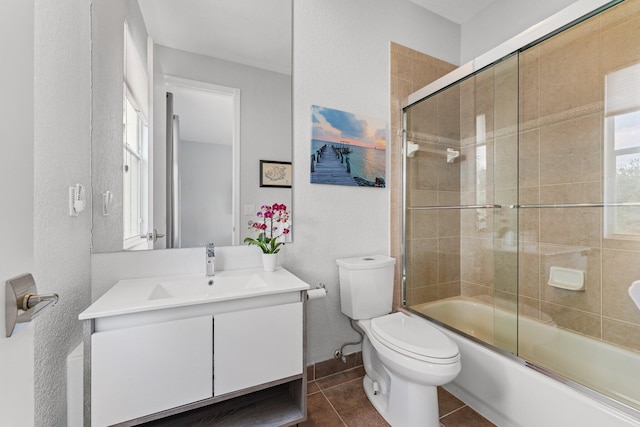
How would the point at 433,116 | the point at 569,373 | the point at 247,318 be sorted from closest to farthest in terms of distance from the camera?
the point at 247,318, the point at 569,373, the point at 433,116

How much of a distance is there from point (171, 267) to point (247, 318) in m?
0.58

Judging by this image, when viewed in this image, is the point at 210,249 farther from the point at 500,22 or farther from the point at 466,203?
the point at 500,22

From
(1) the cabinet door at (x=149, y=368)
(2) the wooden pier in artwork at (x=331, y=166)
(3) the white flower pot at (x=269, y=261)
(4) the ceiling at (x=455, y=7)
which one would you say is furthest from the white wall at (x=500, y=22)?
(1) the cabinet door at (x=149, y=368)

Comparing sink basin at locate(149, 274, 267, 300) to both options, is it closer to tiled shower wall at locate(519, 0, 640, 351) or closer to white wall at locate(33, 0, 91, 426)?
white wall at locate(33, 0, 91, 426)

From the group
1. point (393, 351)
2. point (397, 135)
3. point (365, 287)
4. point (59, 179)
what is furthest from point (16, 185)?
point (397, 135)

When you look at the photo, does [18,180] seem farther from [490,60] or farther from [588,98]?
[588,98]

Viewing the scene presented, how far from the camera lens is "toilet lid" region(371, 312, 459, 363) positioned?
4.14 feet

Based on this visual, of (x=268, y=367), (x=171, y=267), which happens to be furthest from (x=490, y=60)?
(x=171, y=267)

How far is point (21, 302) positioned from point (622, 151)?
2394 millimetres

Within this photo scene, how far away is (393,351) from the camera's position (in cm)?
136

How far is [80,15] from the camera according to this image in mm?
1225

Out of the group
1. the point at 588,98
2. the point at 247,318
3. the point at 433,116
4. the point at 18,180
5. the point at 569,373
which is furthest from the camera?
the point at 433,116

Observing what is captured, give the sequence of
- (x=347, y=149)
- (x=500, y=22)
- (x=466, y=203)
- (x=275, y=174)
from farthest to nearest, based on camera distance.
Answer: (x=500, y=22) → (x=466, y=203) → (x=347, y=149) → (x=275, y=174)

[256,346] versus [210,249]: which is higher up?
[210,249]
